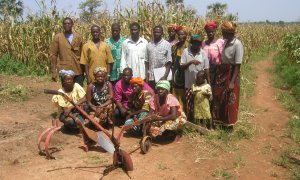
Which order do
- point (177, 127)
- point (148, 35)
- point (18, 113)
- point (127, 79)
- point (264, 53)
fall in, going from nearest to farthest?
point (177, 127), point (127, 79), point (18, 113), point (148, 35), point (264, 53)

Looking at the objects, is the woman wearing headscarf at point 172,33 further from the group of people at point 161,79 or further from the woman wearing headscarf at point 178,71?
the woman wearing headscarf at point 178,71

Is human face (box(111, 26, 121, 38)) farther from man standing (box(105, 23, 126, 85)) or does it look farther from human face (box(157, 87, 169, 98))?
human face (box(157, 87, 169, 98))

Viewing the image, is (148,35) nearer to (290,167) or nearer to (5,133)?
(5,133)

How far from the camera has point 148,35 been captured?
8.02 meters

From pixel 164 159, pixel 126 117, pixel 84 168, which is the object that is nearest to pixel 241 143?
pixel 164 159

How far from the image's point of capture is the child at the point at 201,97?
561 cm

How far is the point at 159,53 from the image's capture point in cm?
590

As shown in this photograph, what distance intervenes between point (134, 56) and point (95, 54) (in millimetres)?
685

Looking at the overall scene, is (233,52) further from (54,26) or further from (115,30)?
(54,26)

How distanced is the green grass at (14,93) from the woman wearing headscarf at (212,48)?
443cm

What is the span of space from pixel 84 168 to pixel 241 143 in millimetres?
2500

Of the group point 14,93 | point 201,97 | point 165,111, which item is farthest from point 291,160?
point 14,93

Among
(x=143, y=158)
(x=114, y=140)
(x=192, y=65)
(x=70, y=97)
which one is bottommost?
(x=143, y=158)

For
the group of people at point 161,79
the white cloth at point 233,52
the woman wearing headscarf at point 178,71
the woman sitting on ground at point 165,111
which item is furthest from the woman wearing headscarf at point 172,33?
the woman sitting on ground at point 165,111
